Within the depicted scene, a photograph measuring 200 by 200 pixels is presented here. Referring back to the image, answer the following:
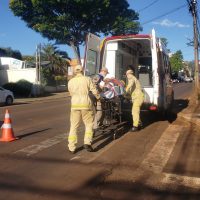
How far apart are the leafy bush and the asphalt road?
2729 cm

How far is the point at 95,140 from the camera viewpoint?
9484 mm

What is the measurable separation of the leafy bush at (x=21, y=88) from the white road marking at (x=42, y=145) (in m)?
27.6

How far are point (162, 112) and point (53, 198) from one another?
27.6 ft

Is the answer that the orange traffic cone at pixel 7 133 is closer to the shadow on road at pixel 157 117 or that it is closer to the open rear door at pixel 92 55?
the open rear door at pixel 92 55

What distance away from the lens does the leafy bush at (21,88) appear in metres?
37.6

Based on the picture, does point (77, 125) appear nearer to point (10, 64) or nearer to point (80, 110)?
point (80, 110)

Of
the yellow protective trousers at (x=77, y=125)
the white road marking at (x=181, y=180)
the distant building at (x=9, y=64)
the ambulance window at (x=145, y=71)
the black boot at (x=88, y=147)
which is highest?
the distant building at (x=9, y=64)

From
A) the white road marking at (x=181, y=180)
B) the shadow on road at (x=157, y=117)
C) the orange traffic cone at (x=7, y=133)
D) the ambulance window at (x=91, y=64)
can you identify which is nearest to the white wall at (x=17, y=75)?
the shadow on road at (x=157, y=117)

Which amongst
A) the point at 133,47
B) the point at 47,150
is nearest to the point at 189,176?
the point at 47,150

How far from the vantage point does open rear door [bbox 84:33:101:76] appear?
37.6 ft

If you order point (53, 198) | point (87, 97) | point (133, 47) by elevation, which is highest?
point (133, 47)

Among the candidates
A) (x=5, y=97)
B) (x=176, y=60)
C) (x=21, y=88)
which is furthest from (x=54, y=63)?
(x=176, y=60)

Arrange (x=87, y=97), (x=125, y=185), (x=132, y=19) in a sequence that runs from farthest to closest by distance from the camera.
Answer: (x=132, y=19), (x=87, y=97), (x=125, y=185)

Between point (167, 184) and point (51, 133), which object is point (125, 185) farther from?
point (51, 133)
